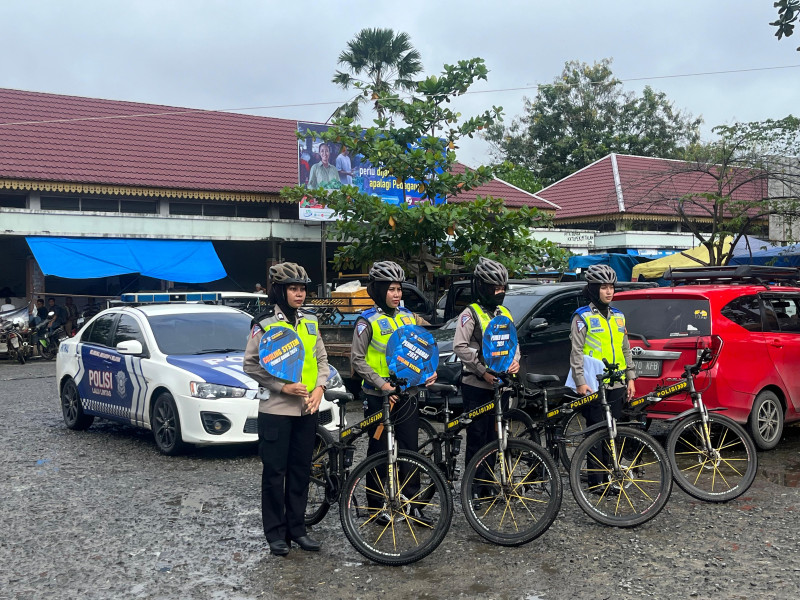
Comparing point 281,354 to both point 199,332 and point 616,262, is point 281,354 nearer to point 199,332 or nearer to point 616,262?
point 199,332

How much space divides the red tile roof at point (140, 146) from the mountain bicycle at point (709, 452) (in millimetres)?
19925

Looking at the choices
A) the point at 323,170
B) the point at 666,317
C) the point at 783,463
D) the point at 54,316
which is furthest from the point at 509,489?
the point at 323,170

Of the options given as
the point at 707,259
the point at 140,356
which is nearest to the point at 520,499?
the point at 140,356

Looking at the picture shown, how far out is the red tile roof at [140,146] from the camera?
23969 millimetres

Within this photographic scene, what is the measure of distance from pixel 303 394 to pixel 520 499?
148cm

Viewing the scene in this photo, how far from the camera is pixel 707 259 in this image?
889 inches

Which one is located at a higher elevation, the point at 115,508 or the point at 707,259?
the point at 707,259

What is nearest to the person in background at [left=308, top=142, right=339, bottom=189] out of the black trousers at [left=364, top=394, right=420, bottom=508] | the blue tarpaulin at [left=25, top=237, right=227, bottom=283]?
the blue tarpaulin at [left=25, top=237, right=227, bottom=283]

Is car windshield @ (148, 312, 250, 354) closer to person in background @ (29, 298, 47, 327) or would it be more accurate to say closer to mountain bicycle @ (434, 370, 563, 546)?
mountain bicycle @ (434, 370, 563, 546)

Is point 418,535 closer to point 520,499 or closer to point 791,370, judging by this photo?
point 520,499

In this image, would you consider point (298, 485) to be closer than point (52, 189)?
Yes

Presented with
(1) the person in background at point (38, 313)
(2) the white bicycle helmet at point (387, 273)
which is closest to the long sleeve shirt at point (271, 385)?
(2) the white bicycle helmet at point (387, 273)

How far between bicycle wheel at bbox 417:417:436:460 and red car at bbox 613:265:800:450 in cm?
296

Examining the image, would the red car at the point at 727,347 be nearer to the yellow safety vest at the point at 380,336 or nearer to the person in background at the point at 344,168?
the yellow safety vest at the point at 380,336
